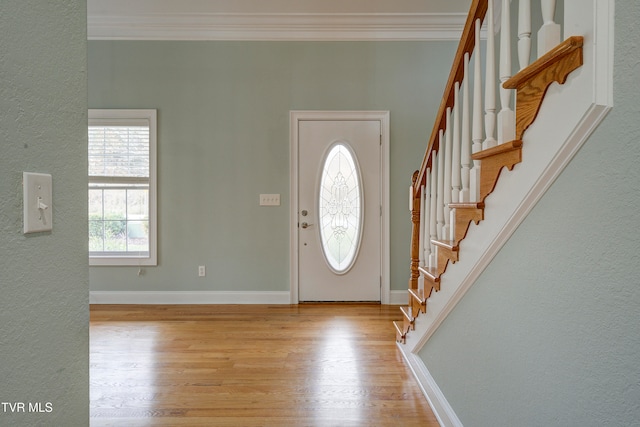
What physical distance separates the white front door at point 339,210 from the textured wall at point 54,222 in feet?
9.18

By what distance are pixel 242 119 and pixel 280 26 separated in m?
1.00

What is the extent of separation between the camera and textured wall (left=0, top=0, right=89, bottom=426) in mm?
629

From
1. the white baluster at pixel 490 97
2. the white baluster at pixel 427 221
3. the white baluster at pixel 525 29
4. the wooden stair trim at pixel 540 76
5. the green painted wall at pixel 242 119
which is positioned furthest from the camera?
the green painted wall at pixel 242 119

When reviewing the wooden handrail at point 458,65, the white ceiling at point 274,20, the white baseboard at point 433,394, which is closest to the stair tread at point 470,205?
the wooden handrail at point 458,65

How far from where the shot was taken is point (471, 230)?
1357 mm

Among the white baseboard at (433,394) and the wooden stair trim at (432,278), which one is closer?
the white baseboard at (433,394)

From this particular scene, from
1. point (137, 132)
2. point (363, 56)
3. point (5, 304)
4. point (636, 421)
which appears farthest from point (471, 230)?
point (137, 132)

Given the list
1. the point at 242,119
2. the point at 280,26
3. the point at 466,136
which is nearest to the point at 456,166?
the point at 466,136

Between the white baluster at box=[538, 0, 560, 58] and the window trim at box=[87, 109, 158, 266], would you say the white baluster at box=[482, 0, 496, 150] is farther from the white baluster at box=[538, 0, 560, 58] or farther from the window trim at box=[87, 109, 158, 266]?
the window trim at box=[87, 109, 158, 266]

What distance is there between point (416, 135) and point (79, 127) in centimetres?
322

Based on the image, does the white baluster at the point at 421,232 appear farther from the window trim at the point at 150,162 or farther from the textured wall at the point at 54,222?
the window trim at the point at 150,162

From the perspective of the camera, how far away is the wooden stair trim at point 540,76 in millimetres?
818

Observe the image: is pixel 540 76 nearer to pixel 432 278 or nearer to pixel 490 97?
pixel 490 97

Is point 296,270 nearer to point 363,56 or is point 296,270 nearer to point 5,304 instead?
point 363,56
